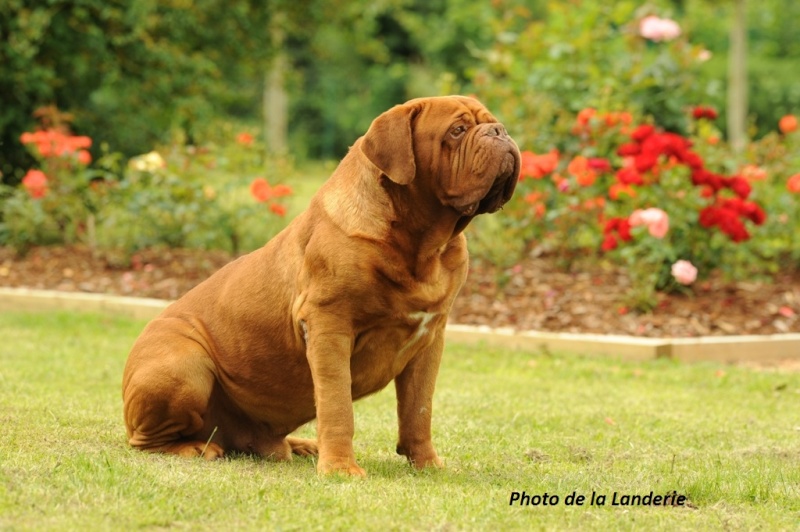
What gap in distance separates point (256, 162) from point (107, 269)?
2188 mm

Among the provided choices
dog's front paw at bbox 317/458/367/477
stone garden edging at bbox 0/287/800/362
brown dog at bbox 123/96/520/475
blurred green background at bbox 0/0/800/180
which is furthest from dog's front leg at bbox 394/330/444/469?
blurred green background at bbox 0/0/800/180

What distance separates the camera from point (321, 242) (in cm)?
455

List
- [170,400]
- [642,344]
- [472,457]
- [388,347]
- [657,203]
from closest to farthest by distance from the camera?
[388,347]
[170,400]
[472,457]
[642,344]
[657,203]

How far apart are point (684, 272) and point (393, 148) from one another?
16.8ft

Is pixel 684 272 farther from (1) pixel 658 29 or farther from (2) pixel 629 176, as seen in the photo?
(1) pixel 658 29

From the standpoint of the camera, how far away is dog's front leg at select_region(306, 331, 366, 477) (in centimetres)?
448

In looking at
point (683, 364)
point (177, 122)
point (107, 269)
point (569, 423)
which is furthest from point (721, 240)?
point (177, 122)

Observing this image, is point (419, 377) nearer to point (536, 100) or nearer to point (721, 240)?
point (721, 240)

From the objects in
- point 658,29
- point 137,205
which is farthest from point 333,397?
point 658,29

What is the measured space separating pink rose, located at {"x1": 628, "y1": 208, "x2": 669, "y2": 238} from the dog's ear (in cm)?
498

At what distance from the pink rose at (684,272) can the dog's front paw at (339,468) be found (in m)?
5.12

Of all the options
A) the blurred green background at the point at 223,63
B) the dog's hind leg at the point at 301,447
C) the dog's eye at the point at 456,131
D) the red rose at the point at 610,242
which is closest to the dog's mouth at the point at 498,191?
the dog's eye at the point at 456,131

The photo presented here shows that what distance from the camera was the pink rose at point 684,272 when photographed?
9.02 meters

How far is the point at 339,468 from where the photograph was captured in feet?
14.8
